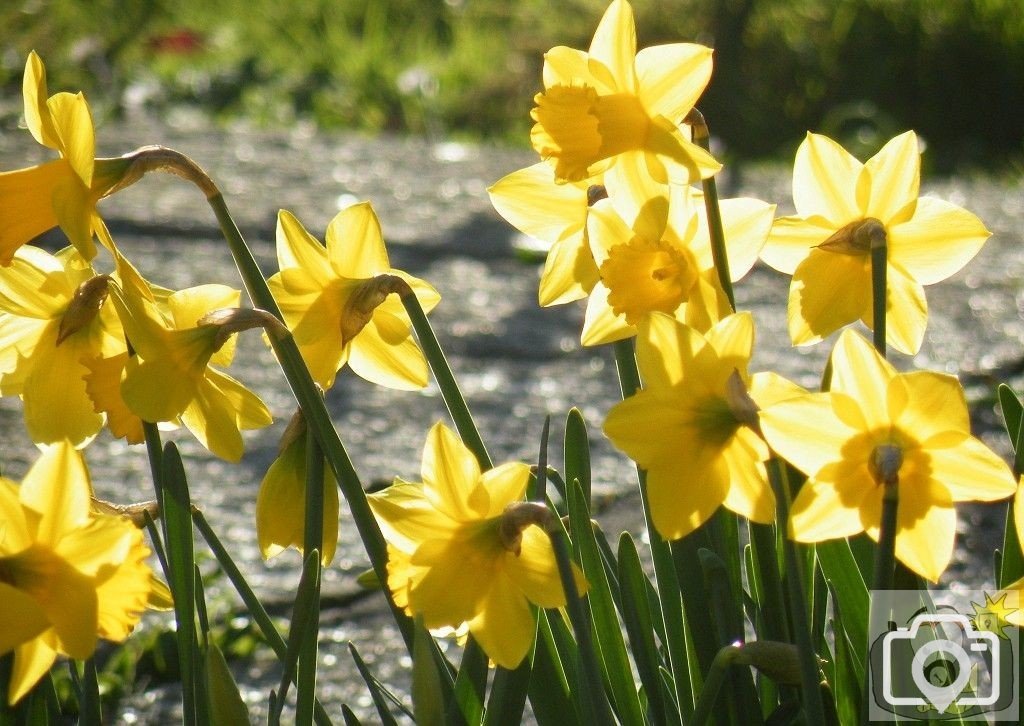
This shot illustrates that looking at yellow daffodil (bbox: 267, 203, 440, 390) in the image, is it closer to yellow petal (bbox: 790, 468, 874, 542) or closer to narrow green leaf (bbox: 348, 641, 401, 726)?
narrow green leaf (bbox: 348, 641, 401, 726)

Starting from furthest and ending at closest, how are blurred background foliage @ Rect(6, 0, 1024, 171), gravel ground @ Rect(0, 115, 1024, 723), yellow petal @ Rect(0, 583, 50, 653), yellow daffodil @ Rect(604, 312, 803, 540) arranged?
blurred background foliage @ Rect(6, 0, 1024, 171) < gravel ground @ Rect(0, 115, 1024, 723) < yellow daffodil @ Rect(604, 312, 803, 540) < yellow petal @ Rect(0, 583, 50, 653)

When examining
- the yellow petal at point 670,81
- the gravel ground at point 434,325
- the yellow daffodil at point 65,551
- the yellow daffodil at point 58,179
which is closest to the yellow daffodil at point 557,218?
the yellow petal at point 670,81

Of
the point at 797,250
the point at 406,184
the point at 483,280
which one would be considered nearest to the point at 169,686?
the point at 797,250

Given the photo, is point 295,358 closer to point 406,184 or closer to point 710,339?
point 710,339

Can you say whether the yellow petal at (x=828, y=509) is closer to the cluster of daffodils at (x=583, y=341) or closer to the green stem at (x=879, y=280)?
the cluster of daffodils at (x=583, y=341)

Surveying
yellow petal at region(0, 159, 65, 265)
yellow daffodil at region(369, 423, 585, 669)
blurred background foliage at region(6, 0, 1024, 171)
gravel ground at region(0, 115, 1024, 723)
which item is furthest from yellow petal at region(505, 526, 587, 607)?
blurred background foliage at region(6, 0, 1024, 171)
